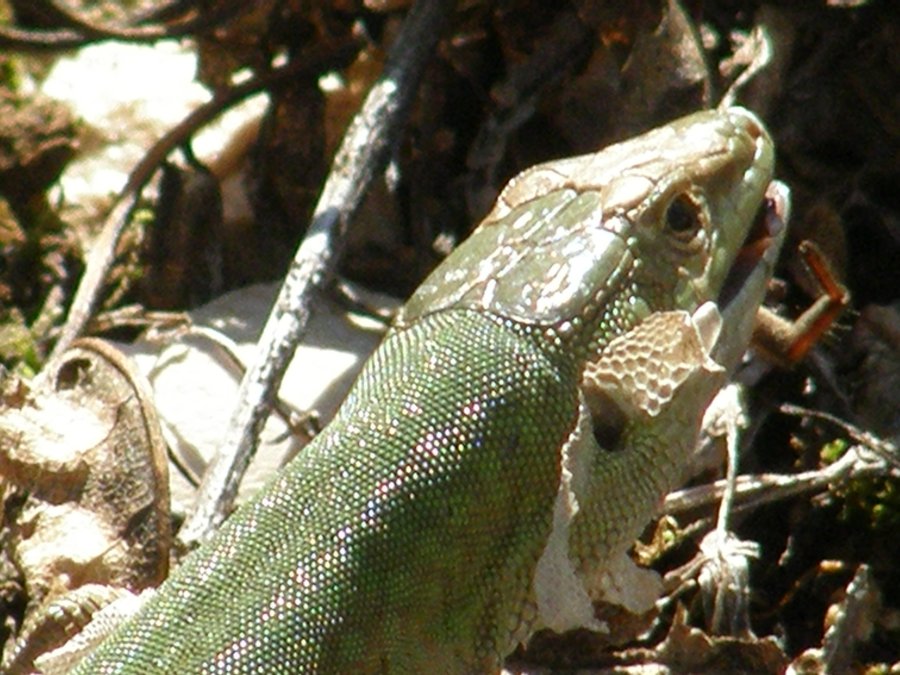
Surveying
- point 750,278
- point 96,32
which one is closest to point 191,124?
point 96,32

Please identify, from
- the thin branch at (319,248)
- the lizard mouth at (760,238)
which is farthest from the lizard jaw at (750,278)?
the thin branch at (319,248)

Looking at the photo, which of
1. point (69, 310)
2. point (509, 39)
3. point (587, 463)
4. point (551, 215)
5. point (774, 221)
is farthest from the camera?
point (69, 310)

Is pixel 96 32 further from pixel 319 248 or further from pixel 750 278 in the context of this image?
pixel 750 278

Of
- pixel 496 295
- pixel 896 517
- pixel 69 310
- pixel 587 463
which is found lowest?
pixel 896 517

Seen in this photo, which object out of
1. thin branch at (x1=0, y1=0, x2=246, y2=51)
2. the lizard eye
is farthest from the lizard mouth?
thin branch at (x1=0, y1=0, x2=246, y2=51)

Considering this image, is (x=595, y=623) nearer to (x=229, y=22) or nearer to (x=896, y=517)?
(x=896, y=517)

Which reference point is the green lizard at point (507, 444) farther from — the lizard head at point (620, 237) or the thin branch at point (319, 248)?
the thin branch at point (319, 248)

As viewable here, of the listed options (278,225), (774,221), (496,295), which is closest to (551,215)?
(496,295)
